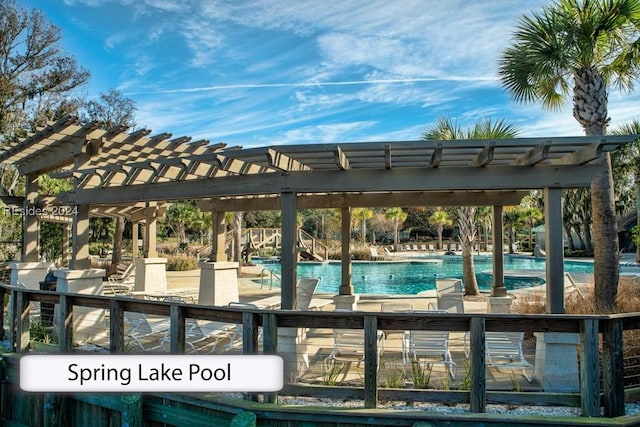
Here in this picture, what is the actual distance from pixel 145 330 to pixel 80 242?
2336mm

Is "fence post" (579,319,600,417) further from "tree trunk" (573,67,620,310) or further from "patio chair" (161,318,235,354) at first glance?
"tree trunk" (573,67,620,310)

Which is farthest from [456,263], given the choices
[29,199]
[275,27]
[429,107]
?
[29,199]

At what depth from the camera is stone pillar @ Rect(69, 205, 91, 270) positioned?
8078 millimetres

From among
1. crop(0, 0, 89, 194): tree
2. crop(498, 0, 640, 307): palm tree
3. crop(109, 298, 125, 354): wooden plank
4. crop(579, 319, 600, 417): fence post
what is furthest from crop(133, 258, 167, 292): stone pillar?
crop(579, 319, 600, 417): fence post

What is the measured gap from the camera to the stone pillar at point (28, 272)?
10.9 metres

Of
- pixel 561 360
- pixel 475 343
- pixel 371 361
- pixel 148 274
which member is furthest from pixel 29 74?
pixel 561 360

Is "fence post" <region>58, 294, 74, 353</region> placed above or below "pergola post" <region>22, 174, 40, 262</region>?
below

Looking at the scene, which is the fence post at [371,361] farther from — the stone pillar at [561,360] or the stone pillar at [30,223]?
the stone pillar at [30,223]

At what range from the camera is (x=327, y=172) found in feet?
19.4

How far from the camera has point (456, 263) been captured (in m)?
27.7

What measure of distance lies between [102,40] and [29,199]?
40.5 ft

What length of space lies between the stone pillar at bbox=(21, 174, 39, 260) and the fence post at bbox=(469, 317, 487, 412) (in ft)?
36.1

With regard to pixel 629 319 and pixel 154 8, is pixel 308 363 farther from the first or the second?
→ pixel 154 8

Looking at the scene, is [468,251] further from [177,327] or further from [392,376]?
[177,327]
